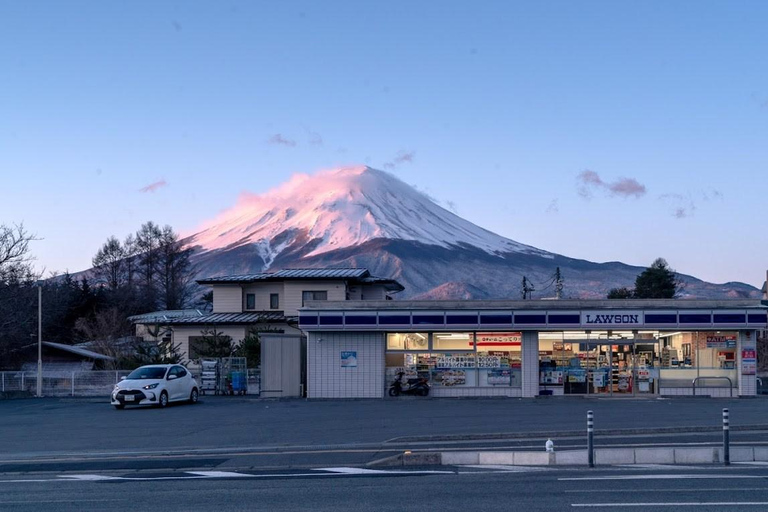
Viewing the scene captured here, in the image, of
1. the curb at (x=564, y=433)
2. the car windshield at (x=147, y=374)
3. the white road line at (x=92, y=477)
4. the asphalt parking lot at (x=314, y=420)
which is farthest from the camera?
the car windshield at (x=147, y=374)

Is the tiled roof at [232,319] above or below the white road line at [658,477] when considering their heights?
above

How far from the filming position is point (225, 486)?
13.7 metres

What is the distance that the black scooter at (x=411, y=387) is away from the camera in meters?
34.2

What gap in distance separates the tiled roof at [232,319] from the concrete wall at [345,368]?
18.2 meters

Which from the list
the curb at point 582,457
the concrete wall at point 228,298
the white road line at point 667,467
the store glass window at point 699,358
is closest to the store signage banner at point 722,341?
the store glass window at point 699,358

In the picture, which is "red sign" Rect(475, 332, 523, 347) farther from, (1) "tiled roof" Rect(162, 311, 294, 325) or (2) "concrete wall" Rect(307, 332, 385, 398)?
(1) "tiled roof" Rect(162, 311, 294, 325)

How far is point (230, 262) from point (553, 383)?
129m

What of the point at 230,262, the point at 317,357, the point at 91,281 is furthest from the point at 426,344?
the point at 230,262

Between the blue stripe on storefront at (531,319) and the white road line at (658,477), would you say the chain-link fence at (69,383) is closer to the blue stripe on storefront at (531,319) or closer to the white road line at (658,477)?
the blue stripe on storefront at (531,319)

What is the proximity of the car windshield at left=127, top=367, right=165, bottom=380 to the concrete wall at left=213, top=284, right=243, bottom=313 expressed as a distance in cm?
2543

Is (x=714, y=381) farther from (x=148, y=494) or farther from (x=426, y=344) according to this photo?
(x=148, y=494)

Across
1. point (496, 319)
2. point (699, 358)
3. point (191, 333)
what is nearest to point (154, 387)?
point (496, 319)

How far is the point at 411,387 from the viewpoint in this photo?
34.3 metres

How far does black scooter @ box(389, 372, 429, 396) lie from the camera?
3416cm
